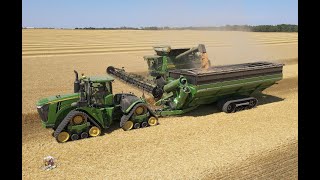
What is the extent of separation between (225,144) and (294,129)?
3.23 m

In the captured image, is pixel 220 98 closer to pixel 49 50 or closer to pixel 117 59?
pixel 117 59

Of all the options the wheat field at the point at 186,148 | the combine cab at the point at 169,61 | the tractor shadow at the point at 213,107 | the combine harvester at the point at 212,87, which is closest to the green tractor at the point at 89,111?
the wheat field at the point at 186,148

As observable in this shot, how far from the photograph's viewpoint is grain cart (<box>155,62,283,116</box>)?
13555 mm

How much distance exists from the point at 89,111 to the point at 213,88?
17.2 ft

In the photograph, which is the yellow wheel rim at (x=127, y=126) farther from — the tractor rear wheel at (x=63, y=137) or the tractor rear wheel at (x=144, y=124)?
the tractor rear wheel at (x=63, y=137)

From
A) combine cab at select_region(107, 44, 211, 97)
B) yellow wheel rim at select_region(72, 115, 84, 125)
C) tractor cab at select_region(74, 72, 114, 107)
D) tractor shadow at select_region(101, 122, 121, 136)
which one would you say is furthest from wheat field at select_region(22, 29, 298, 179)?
combine cab at select_region(107, 44, 211, 97)

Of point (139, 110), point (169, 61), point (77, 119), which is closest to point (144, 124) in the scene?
point (139, 110)

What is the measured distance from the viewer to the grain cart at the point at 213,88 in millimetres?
13555

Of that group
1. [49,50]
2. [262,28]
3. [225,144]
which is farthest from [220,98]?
[262,28]

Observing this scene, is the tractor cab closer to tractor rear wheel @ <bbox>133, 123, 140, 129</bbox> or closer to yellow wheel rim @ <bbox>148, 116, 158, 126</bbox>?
tractor rear wheel @ <bbox>133, 123, 140, 129</bbox>

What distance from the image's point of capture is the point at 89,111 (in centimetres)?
1147

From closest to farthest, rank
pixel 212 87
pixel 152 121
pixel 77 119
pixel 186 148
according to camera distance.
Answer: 1. pixel 186 148
2. pixel 77 119
3. pixel 152 121
4. pixel 212 87

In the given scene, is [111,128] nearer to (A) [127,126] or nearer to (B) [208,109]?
(A) [127,126]

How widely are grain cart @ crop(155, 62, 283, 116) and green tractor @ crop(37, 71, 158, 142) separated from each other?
5.41 ft
